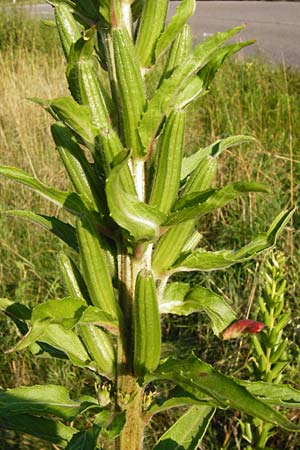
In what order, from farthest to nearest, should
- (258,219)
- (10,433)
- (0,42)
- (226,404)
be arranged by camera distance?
(0,42), (258,219), (10,433), (226,404)

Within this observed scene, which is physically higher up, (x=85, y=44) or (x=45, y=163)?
(x=85, y=44)

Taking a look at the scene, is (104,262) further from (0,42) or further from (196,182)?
(0,42)

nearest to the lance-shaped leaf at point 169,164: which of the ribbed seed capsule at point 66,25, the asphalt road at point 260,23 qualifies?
the ribbed seed capsule at point 66,25

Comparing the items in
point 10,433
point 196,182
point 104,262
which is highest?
point 196,182

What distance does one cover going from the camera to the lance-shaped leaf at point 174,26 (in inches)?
39.0

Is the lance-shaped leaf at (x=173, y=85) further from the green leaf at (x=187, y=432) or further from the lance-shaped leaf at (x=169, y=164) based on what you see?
the green leaf at (x=187, y=432)

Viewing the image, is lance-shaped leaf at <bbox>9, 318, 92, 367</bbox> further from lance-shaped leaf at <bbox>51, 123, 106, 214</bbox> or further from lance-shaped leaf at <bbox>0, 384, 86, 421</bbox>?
lance-shaped leaf at <bbox>51, 123, 106, 214</bbox>

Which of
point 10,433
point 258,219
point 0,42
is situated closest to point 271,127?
point 258,219

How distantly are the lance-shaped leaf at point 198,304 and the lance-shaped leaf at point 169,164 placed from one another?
0.16 meters

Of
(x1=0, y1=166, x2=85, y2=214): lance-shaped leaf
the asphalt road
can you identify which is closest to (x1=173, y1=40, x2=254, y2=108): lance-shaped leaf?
(x1=0, y1=166, x2=85, y2=214): lance-shaped leaf

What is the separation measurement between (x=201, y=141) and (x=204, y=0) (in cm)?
1729

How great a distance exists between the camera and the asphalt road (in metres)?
9.27

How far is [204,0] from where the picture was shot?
20.4 metres

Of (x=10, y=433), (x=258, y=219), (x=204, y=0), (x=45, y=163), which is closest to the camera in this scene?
(x=10, y=433)
